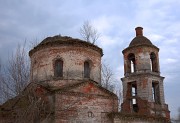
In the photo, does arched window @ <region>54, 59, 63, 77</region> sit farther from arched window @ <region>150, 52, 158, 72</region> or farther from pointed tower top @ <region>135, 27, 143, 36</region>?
pointed tower top @ <region>135, 27, 143, 36</region>

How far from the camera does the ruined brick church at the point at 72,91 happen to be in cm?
1480

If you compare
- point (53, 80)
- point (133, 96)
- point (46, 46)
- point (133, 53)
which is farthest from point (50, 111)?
point (133, 53)

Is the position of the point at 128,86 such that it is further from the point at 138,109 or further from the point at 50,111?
the point at 50,111

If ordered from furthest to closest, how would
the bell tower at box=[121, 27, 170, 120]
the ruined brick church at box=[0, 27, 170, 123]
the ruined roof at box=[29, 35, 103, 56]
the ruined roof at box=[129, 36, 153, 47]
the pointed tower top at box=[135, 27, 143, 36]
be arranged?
the pointed tower top at box=[135, 27, 143, 36], the ruined roof at box=[129, 36, 153, 47], the bell tower at box=[121, 27, 170, 120], the ruined roof at box=[29, 35, 103, 56], the ruined brick church at box=[0, 27, 170, 123]

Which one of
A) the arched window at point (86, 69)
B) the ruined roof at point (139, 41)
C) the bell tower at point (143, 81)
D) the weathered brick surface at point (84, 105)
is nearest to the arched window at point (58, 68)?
the arched window at point (86, 69)

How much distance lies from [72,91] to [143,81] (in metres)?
8.33

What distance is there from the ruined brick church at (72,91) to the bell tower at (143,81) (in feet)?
0.24

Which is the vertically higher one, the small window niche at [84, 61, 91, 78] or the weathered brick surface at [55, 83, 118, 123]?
the small window niche at [84, 61, 91, 78]

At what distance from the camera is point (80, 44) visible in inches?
696

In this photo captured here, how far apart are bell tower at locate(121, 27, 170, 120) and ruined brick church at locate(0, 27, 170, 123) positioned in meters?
0.07

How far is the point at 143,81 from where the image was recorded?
22469 millimetres

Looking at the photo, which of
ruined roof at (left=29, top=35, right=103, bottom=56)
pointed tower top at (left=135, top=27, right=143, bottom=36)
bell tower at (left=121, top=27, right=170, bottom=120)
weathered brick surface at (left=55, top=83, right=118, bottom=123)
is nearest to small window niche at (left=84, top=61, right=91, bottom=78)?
ruined roof at (left=29, top=35, right=103, bottom=56)

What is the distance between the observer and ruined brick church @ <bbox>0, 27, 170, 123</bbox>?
48.6ft

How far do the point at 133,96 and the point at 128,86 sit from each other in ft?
3.42
